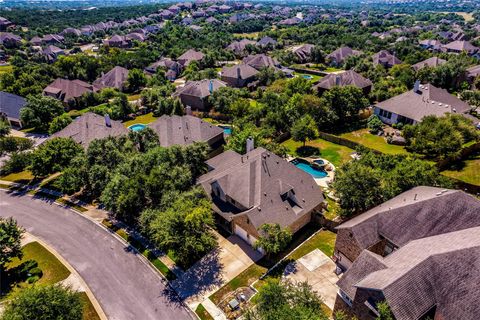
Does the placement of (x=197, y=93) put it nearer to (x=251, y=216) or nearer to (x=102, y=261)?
(x=251, y=216)

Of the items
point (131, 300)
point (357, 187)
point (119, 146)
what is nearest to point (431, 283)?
point (357, 187)

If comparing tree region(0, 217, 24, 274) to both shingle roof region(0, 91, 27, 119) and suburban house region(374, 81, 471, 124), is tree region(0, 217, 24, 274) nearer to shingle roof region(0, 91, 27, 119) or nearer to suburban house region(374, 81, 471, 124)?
shingle roof region(0, 91, 27, 119)

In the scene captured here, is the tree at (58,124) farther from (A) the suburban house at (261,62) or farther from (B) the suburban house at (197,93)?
(A) the suburban house at (261,62)

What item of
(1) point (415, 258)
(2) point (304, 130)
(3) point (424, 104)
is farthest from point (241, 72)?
(1) point (415, 258)

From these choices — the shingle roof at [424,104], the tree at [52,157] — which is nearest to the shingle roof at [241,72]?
the shingle roof at [424,104]

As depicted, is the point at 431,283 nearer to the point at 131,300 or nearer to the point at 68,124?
the point at 131,300

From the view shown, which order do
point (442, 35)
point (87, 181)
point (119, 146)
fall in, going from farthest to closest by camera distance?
point (442, 35) < point (119, 146) < point (87, 181)

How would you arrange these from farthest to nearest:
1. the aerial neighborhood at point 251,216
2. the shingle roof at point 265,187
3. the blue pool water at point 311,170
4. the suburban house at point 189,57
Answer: the suburban house at point 189,57 → the blue pool water at point 311,170 → the shingle roof at point 265,187 → the aerial neighborhood at point 251,216
